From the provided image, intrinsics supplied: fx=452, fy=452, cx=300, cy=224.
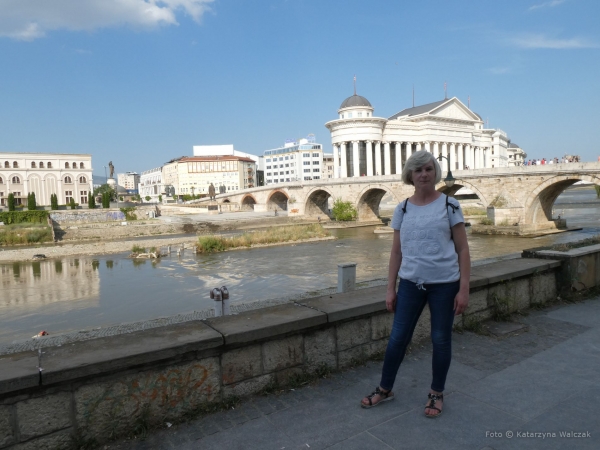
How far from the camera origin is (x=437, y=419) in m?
2.60

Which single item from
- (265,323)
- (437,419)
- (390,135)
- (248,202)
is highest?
(390,135)

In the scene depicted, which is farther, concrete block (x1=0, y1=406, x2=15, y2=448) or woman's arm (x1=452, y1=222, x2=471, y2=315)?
woman's arm (x1=452, y1=222, x2=471, y2=315)

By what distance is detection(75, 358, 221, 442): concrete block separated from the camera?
8.01ft

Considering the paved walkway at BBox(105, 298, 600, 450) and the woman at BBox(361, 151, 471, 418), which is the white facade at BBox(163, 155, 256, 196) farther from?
the woman at BBox(361, 151, 471, 418)

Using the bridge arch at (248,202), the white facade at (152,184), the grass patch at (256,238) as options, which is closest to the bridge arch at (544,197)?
the grass patch at (256,238)

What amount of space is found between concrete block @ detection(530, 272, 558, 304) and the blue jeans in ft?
8.78

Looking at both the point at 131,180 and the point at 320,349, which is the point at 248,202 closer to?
the point at 320,349

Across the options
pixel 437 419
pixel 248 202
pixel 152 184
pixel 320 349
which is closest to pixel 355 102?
pixel 248 202

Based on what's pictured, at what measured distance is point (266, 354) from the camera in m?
3.02

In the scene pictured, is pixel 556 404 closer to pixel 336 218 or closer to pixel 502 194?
pixel 502 194

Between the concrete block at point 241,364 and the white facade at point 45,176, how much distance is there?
228 feet

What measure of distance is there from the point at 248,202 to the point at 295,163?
41.5 metres

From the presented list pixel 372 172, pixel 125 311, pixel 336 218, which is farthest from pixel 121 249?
pixel 372 172

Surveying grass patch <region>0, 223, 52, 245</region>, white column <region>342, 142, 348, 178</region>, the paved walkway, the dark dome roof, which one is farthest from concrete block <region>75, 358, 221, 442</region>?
the dark dome roof
